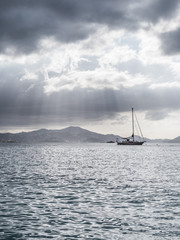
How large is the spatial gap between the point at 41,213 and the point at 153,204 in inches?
391

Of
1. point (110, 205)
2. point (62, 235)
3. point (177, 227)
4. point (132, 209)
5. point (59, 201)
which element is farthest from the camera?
point (59, 201)

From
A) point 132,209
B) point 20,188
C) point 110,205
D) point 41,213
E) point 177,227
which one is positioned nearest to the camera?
point 177,227

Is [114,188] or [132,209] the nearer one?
[132,209]

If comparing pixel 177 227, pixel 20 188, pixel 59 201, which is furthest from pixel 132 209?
pixel 20 188

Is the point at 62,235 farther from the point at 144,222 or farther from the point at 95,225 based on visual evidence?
the point at 144,222

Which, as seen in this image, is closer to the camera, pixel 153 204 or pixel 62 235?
pixel 62 235

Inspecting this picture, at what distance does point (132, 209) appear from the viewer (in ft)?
76.3

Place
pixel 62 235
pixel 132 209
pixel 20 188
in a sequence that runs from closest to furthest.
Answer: pixel 62 235
pixel 132 209
pixel 20 188

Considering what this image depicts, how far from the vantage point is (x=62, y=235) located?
16406 mm

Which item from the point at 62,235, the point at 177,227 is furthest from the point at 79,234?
the point at 177,227

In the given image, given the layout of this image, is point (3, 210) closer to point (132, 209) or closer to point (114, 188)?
point (132, 209)

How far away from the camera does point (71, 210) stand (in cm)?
2294

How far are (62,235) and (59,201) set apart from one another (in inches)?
407

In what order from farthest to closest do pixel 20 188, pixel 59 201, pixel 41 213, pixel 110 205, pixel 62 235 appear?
pixel 20 188, pixel 59 201, pixel 110 205, pixel 41 213, pixel 62 235
